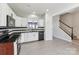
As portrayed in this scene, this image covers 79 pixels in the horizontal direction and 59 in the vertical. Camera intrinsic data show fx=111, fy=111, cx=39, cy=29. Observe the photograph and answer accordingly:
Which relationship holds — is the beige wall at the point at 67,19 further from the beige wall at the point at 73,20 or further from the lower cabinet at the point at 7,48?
the lower cabinet at the point at 7,48

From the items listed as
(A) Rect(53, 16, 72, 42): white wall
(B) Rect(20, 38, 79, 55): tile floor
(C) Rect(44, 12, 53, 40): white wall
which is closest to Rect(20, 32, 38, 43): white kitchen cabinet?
(C) Rect(44, 12, 53, 40): white wall

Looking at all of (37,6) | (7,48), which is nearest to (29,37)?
(37,6)

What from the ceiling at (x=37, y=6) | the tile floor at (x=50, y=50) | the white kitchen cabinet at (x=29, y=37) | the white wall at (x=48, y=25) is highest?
the ceiling at (x=37, y=6)

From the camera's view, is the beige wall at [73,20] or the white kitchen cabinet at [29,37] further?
the beige wall at [73,20]

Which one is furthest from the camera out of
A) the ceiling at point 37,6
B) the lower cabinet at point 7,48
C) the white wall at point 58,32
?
the white wall at point 58,32

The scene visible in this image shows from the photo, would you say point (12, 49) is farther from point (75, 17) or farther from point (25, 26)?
point (75, 17)

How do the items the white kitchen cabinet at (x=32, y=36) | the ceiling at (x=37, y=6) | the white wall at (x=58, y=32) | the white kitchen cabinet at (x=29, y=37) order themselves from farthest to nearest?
the white wall at (x=58, y=32) < the white kitchen cabinet at (x=32, y=36) < the white kitchen cabinet at (x=29, y=37) < the ceiling at (x=37, y=6)

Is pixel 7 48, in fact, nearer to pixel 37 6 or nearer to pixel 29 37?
pixel 37 6

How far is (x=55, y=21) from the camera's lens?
30.1 feet

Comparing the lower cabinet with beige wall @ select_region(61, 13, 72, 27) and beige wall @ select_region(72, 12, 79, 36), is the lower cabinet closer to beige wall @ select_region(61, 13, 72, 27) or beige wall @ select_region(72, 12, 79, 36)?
beige wall @ select_region(72, 12, 79, 36)

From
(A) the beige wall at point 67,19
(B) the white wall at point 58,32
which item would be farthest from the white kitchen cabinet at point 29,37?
(A) the beige wall at point 67,19

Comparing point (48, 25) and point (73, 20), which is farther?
point (73, 20)
